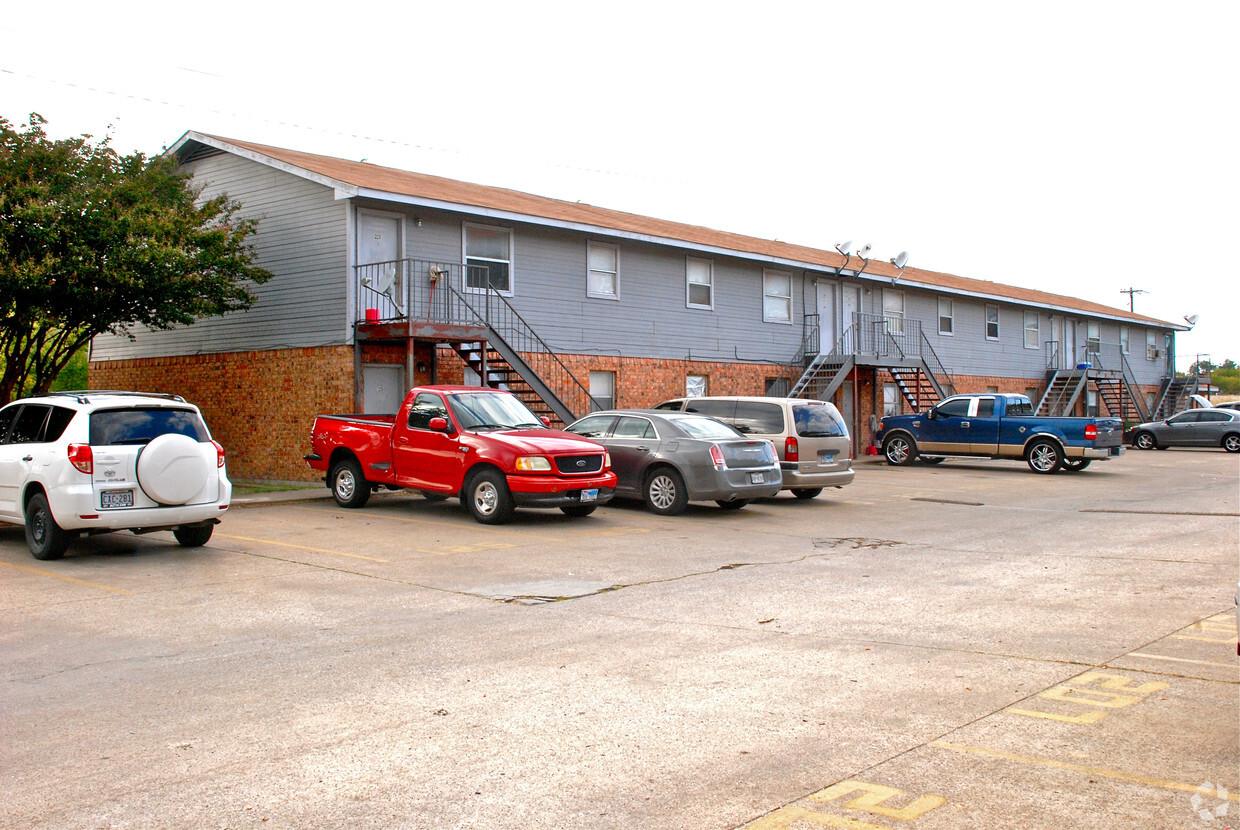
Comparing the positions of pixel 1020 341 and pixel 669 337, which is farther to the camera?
pixel 1020 341

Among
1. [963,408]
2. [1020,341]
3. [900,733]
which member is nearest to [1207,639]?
[900,733]

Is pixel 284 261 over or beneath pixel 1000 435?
over

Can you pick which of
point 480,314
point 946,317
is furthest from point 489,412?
point 946,317

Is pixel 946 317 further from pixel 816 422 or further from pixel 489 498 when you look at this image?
pixel 489 498

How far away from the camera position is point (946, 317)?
3741 centimetres

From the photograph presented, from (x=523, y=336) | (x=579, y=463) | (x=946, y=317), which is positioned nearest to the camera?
(x=579, y=463)

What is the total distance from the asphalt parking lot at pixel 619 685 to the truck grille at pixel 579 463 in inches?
69.5

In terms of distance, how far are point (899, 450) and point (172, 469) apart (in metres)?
Result: 20.5

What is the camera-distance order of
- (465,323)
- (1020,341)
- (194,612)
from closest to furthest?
(194,612) → (465,323) → (1020,341)

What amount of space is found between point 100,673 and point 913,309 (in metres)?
32.6

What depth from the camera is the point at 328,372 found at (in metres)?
21.0

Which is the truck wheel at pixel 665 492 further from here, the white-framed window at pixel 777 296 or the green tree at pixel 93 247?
the white-framed window at pixel 777 296

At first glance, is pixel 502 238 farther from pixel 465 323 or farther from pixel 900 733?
pixel 900 733

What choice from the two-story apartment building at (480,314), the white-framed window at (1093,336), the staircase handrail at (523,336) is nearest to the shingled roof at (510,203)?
the two-story apartment building at (480,314)
